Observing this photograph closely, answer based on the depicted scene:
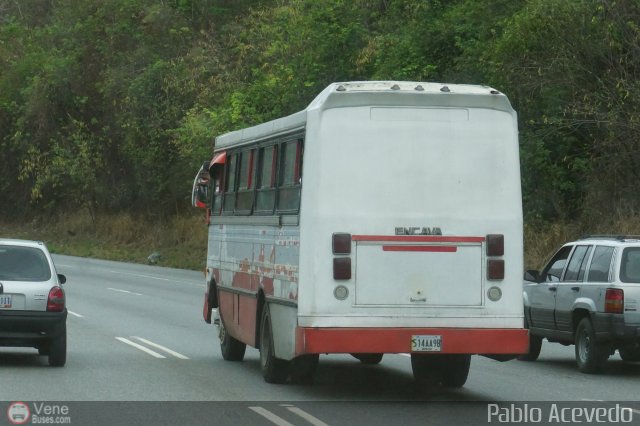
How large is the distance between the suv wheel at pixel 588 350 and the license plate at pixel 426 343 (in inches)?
142

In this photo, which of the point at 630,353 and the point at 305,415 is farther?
the point at 630,353

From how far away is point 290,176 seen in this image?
13961 millimetres

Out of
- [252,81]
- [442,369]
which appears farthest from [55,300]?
[252,81]

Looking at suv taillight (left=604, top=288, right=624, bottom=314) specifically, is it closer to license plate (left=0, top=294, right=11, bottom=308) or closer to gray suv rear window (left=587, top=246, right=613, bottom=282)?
gray suv rear window (left=587, top=246, right=613, bottom=282)

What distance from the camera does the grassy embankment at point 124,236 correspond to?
166 ft

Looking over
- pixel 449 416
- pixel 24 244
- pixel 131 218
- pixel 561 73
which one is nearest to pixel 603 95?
pixel 561 73

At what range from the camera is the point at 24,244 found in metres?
16.2

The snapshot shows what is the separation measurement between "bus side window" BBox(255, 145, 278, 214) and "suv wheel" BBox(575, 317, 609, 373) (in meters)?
4.08

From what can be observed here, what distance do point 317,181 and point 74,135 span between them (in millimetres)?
50637

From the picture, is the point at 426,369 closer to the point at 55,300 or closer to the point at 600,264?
the point at 600,264

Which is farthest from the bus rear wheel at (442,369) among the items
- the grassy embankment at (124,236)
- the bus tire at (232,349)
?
the grassy embankment at (124,236)

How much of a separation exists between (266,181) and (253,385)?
240 centimetres

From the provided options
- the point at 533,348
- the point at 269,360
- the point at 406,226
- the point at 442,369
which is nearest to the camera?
the point at 406,226

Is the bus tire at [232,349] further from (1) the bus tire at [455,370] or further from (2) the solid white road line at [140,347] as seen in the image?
(1) the bus tire at [455,370]
